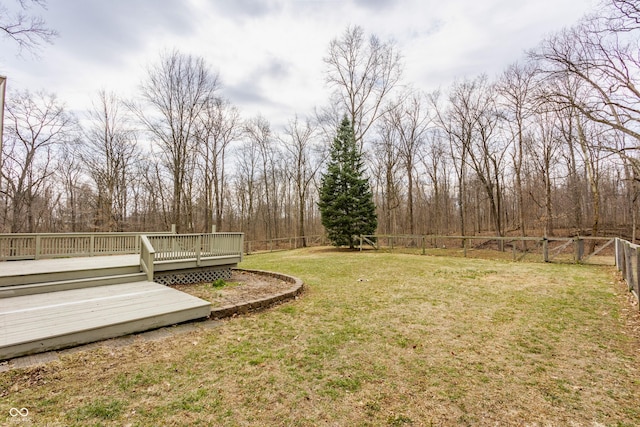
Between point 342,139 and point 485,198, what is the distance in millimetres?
20155

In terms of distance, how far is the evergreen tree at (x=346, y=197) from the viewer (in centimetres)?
1725

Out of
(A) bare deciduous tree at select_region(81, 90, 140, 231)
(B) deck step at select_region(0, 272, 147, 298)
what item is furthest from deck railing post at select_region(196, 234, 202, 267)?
(A) bare deciduous tree at select_region(81, 90, 140, 231)

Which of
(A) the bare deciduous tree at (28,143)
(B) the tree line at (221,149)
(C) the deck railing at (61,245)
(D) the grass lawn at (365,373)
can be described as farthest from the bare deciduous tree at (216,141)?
(D) the grass lawn at (365,373)

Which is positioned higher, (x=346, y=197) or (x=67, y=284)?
(x=346, y=197)

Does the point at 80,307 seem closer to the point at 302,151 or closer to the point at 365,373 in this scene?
the point at 365,373

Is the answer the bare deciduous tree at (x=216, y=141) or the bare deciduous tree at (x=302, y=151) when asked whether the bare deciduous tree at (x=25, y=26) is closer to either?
the bare deciduous tree at (x=216, y=141)

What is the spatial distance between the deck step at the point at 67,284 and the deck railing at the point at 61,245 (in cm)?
208

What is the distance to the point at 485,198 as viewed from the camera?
29891 millimetres

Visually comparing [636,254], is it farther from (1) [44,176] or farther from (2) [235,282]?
(1) [44,176]

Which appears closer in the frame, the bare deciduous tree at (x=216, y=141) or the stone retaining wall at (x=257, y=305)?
the stone retaining wall at (x=257, y=305)

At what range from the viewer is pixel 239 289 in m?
6.94

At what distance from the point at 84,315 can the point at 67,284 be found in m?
2.19

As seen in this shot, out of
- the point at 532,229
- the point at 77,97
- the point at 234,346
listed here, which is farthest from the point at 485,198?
the point at 77,97

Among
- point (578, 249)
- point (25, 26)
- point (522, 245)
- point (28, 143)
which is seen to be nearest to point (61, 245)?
point (25, 26)
